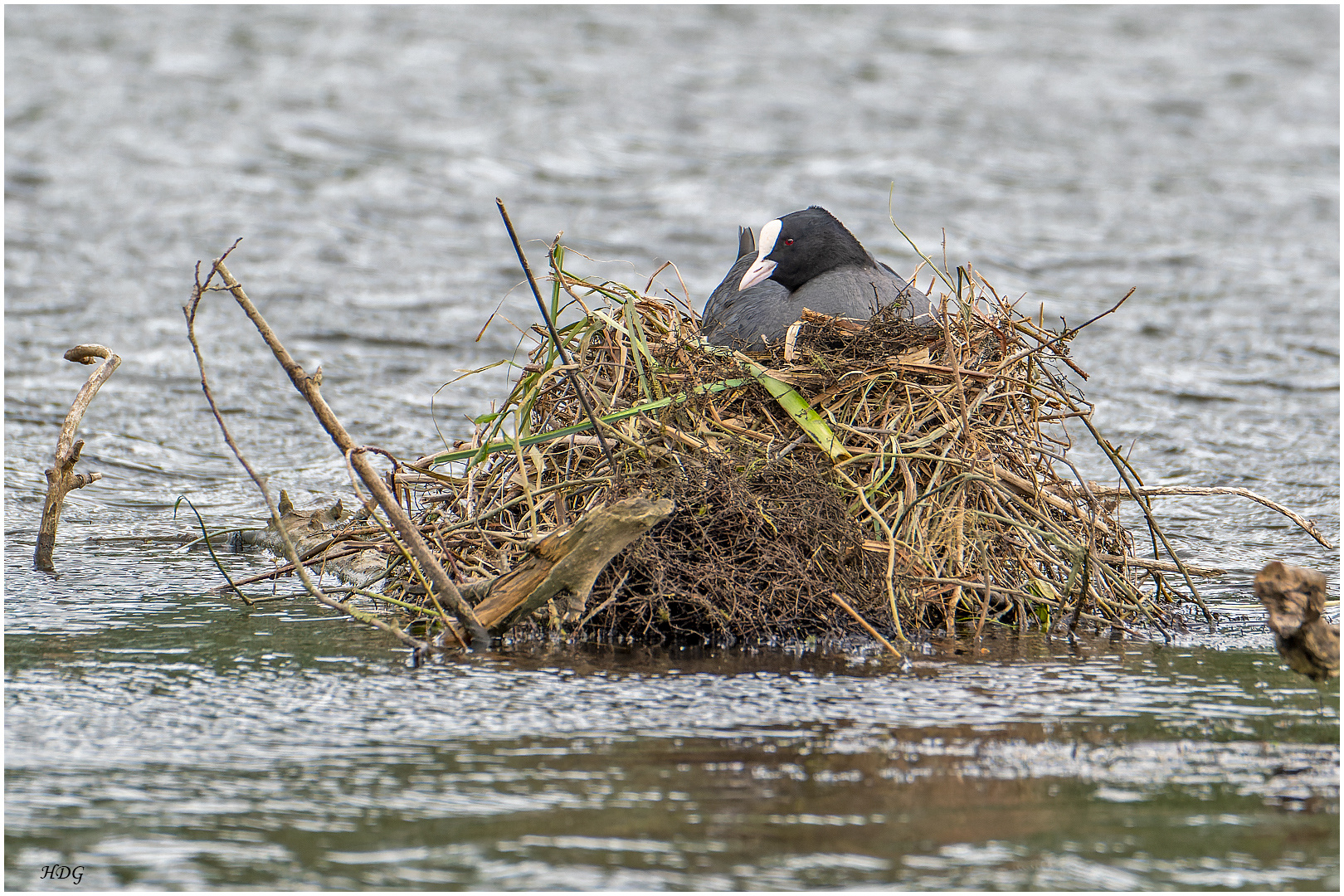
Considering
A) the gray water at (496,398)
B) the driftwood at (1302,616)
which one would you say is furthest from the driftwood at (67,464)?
the driftwood at (1302,616)

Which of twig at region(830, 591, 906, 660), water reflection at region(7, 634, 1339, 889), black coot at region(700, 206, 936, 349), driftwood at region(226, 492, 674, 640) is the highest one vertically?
black coot at region(700, 206, 936, 349)

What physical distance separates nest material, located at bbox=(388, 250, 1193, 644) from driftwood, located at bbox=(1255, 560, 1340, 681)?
0.84 metres

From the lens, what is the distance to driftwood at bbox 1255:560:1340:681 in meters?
3.36

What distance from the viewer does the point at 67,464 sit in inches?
204

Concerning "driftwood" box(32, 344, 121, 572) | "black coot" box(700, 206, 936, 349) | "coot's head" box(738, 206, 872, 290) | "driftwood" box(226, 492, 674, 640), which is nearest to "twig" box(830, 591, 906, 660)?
"driftwood" box(226, 492, 674, 640)

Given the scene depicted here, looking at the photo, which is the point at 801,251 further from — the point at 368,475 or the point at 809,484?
the point at 368,475

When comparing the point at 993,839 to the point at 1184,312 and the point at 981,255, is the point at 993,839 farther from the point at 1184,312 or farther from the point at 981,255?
the point at 981,255

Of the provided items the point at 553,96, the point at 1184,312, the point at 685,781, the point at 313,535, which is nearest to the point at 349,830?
the point at 685,781

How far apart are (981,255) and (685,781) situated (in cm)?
953

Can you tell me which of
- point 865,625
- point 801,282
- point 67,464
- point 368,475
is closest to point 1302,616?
point 865,625

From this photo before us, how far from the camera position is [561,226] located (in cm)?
1220

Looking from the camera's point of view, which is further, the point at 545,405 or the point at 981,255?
the point at 981,255

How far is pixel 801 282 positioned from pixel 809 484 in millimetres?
1408

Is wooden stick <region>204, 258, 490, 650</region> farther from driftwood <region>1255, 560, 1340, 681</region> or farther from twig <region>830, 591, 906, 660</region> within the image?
driftwood <region>1255, 560, 1340, 681</region>
